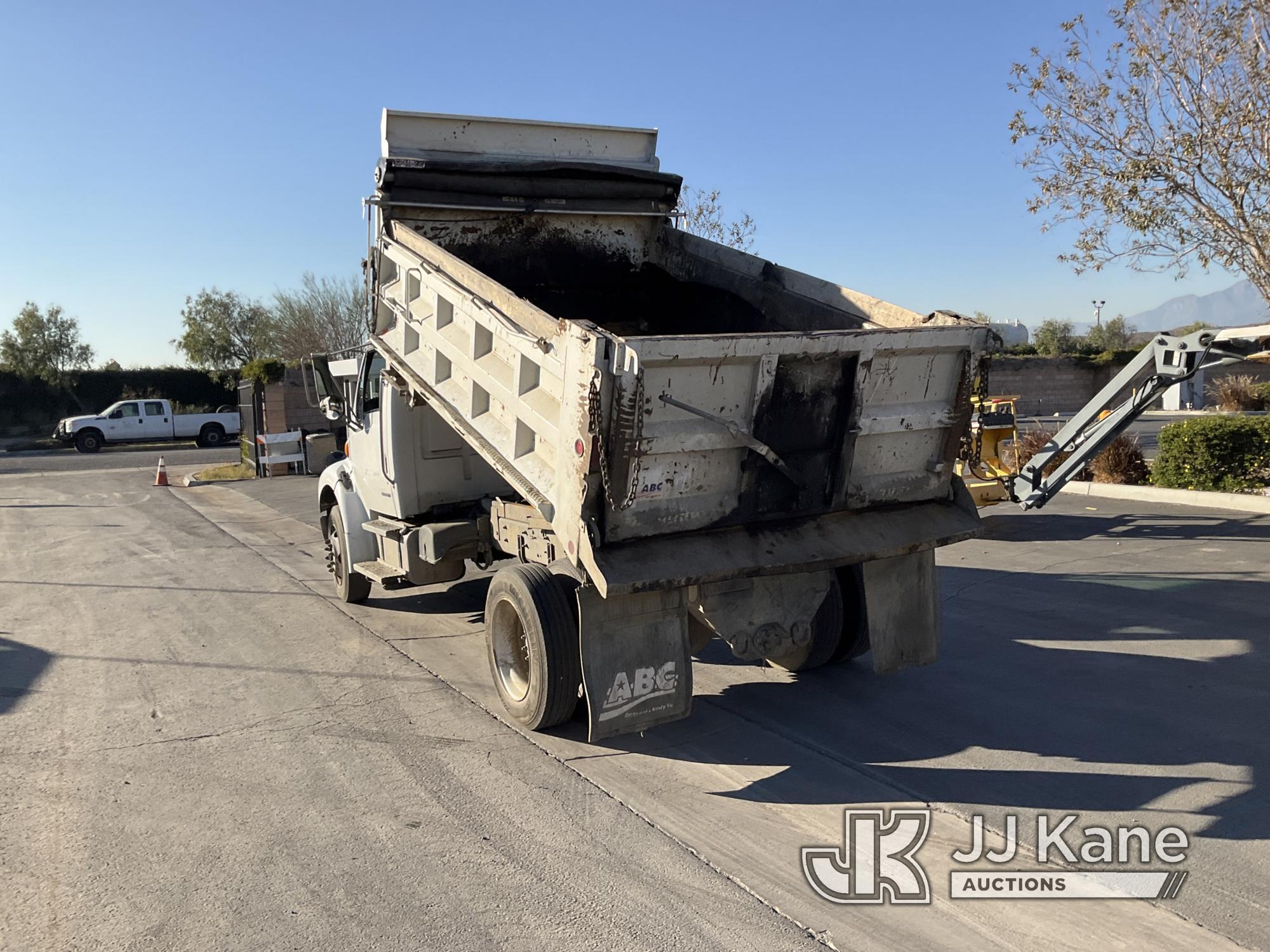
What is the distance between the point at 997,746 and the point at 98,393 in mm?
46838

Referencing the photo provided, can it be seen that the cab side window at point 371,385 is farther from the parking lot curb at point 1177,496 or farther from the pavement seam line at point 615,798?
the parking lot curb at point 1177,496

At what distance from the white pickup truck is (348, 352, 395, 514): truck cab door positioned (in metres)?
30.3

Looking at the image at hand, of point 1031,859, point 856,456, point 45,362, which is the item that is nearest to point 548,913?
point 1031,859

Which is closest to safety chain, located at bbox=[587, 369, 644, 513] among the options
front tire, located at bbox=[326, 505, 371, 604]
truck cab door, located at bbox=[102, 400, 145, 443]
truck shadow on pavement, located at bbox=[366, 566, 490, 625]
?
truck shadow on pavement, located at bbox=[366, 566, 490, 625]

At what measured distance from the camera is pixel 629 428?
181 inches

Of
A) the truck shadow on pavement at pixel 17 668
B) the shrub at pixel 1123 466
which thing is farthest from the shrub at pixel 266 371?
the shrub at pixel 1123 466

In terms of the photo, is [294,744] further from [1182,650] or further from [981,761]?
[1182,650]

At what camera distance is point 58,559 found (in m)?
11.9

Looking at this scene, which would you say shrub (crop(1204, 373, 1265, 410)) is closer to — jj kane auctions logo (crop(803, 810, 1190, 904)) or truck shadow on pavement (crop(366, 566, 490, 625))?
truck shadow on pavement (crop(366, 566, 490, 625))

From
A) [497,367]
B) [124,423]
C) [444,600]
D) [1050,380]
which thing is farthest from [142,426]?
[497,367]

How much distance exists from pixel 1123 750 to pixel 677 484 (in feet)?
8.94

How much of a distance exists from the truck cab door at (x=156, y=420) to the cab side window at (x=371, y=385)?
31.1 m

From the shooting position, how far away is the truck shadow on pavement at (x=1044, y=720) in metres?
4.67

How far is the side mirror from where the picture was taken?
8.87 metres
